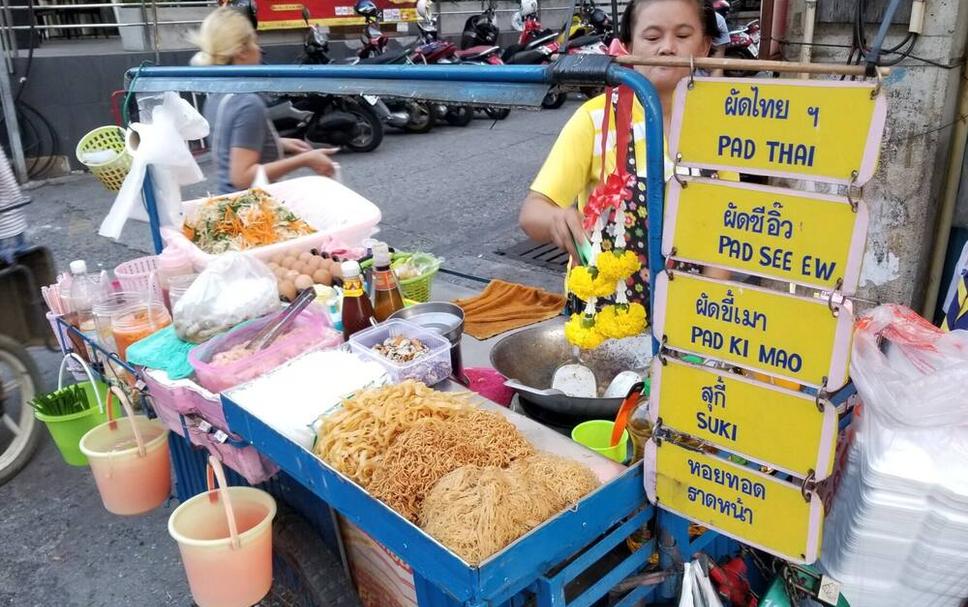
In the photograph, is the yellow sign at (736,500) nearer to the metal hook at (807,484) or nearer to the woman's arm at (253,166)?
the metal hook at (807,484)

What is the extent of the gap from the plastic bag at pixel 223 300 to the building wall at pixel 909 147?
2.59m

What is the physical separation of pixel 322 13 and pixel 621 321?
12.0 meters

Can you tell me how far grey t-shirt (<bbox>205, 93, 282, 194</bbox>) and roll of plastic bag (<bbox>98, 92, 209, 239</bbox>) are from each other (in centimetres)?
50

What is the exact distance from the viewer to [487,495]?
139 centimetres

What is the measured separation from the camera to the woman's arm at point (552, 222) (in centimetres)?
203

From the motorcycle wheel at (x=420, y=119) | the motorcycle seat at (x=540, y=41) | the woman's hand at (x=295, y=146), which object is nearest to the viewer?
the woman's hand at (x=295, y=146)

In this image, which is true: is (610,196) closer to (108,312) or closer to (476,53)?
(108,312)

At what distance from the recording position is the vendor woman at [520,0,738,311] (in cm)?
204

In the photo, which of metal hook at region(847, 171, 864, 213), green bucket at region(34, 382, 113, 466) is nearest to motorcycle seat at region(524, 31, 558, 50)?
green bucket at region(34, 382, 113, 466)

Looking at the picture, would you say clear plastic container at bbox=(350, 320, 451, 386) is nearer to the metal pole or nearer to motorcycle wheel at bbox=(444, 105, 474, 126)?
the metal pole

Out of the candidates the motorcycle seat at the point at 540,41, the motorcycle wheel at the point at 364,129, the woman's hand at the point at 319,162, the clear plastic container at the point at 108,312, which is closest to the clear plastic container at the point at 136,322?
the clear plastic container at the point at 108,312

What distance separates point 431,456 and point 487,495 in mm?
207

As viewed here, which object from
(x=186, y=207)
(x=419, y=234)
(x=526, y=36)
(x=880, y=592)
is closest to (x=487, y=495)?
(x=880, y=592)

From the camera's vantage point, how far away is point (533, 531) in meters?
1.36
